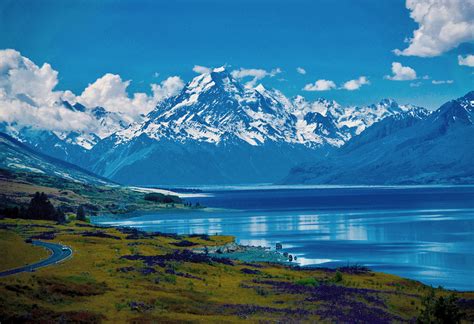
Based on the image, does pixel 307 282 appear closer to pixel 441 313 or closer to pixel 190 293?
pixel 190 293

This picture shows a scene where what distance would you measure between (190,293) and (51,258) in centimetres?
2175

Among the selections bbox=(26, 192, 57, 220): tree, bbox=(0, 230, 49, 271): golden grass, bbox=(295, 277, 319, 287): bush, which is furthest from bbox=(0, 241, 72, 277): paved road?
bbox=(26, 192, 57, 220): tree

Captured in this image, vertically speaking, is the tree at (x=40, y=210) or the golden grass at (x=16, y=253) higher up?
the tree at (x=40, y=210)

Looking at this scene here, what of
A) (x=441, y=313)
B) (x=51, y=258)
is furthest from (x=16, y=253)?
(x=441, y=313)

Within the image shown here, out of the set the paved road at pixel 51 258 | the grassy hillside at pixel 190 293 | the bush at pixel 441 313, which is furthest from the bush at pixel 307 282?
the paved road at pixel 51 258

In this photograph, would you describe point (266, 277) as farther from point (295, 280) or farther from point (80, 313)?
point (80, 313)

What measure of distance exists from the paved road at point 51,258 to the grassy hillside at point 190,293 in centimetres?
172

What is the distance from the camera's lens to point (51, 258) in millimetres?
76000

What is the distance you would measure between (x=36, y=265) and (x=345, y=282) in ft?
120

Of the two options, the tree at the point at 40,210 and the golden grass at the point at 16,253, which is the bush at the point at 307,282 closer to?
the golden grass at the point at 16,253

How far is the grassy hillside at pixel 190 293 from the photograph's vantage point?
163 ft

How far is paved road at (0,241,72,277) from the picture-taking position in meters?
63.7

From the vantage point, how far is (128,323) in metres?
47.1

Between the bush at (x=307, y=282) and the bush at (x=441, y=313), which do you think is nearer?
the bush at (x=441, y=313)
